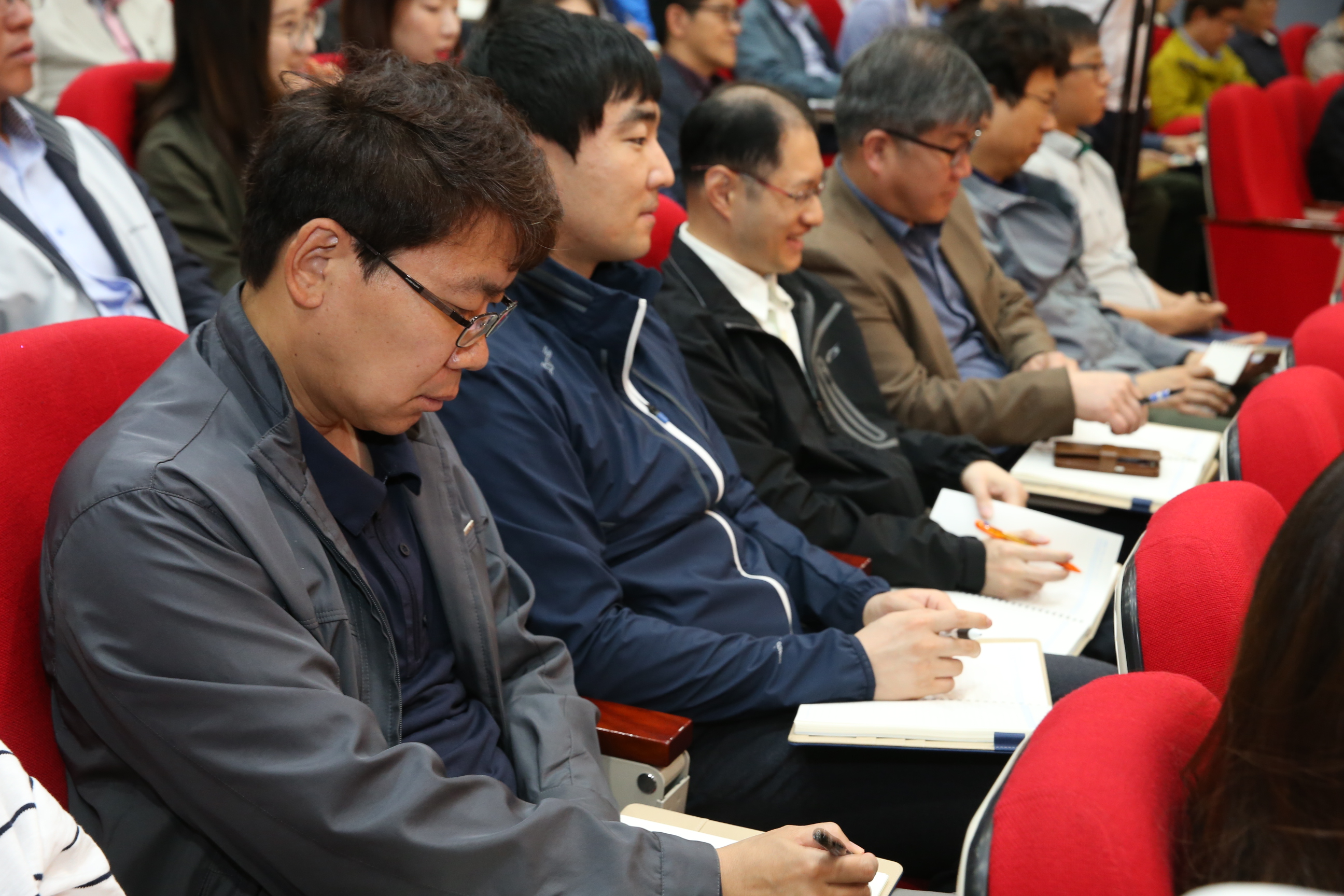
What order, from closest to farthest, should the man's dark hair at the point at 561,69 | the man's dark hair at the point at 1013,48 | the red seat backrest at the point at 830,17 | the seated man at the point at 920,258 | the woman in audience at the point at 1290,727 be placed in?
the woman in audience at the point at 1290,727 < the man's dark hair at the point at 561,69 < the seated man at the point at 920,258 < the man's dark hair at the point at 1013,48 < the red seat backrest at the point at 830,17

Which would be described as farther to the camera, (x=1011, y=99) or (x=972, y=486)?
(x=1011, y=99)

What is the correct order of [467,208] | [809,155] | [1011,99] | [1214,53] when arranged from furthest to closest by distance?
[1214,53], [1011,99], [809,155], [467,208]

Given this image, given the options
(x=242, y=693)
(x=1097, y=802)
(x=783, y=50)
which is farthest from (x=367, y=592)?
(x=783, y=50)

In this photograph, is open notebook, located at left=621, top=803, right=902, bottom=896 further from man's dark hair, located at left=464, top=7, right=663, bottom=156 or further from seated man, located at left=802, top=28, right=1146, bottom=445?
seated man, located at left=802, top=28, right=1146, bottom=445

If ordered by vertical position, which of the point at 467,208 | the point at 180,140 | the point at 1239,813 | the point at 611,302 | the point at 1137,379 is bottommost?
the point at 1137,379

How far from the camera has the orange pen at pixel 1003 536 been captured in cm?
189

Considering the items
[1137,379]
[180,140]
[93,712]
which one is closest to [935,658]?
[93,712]

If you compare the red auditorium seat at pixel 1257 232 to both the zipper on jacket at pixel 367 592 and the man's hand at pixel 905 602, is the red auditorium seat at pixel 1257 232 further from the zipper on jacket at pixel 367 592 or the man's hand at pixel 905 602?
the zipper on jacket at pixel 367 592

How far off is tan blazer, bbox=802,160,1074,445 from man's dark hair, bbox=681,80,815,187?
366mm

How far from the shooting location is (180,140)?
8.23 feet

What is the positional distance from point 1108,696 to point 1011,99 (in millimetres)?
2523

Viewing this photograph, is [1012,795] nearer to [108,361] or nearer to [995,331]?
[108,361]

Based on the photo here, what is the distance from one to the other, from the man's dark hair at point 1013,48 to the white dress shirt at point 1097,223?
0.41 m

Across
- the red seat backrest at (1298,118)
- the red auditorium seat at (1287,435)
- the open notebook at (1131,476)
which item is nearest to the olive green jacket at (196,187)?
the open notebook at (1131,476)
